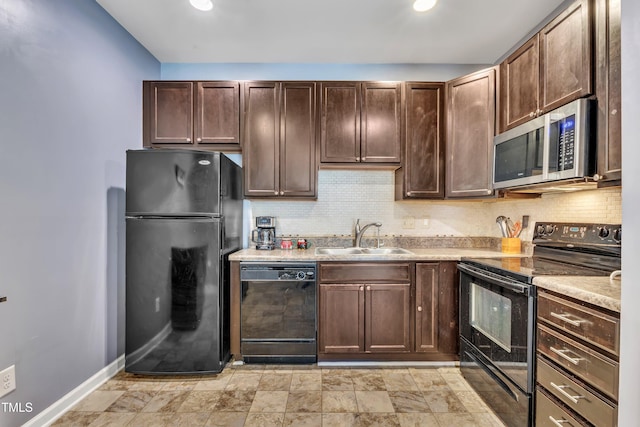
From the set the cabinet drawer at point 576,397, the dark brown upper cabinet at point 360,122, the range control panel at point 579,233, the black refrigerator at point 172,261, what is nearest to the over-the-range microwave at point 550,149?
the range control panel at point 579,233

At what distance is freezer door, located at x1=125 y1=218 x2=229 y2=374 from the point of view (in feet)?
6.80

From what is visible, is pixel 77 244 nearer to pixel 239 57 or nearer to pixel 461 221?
pixel 239 57

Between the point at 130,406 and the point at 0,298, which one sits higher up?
the point at 0,298

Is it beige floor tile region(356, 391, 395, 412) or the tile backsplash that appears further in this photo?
the tile backsplash

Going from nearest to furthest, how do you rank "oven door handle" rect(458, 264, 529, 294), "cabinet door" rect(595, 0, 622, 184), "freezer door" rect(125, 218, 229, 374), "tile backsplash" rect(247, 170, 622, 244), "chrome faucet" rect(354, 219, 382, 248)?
"cabinet door" rect(595, 0, 622, 184), "oven door handle" rect(458, 264, 529, 294), "freezer door" rect(125, 218, 229, 374), "chrome faucet" rect(354, 219, 382, 248), "tile backsplash" rect(247, 170, 622, 244)

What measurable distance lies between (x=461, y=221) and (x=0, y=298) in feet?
11.3

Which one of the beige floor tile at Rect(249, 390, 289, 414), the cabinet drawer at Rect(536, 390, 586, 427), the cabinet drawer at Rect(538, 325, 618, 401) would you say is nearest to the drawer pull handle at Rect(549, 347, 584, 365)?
the cabinet drawer at Rect(538, 325, 618, 401)

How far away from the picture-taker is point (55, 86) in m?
1.71

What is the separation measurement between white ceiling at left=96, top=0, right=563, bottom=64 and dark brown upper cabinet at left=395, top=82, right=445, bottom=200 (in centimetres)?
41

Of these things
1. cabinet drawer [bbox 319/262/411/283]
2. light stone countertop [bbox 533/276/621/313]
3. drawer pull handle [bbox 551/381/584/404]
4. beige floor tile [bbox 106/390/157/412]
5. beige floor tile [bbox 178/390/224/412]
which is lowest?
beige floor tile [bbox 178/390/224/412]

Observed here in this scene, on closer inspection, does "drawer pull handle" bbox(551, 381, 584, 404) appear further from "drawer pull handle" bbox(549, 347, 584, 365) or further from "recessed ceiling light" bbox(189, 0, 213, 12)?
"recessed ceiling light" bbox(189, 0, 213, 12)

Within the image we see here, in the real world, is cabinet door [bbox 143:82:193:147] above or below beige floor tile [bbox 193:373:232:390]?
above

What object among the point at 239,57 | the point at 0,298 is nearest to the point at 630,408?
the point at 0,298

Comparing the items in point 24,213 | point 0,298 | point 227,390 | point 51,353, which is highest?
point 24,213
